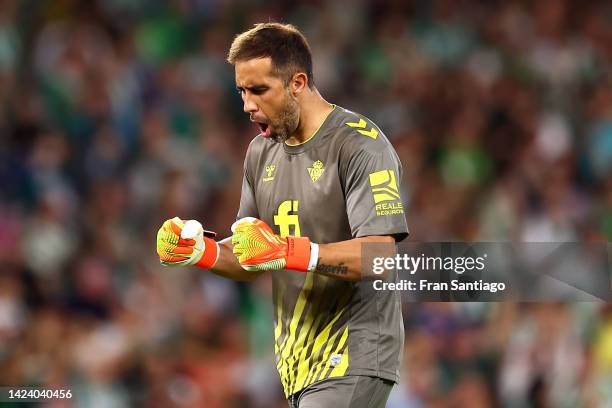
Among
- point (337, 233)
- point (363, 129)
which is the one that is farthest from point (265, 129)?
point (337, 233)

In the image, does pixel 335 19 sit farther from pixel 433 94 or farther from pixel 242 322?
pixel 242 322

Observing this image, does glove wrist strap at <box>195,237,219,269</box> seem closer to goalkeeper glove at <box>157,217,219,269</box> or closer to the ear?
goalkeeper glove at <box>157,217,219,269</box>

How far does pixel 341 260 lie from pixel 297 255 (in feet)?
0.56

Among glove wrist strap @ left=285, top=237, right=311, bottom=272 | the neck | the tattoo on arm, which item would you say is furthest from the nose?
the tattoo on arm

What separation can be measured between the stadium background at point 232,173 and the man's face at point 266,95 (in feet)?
11.5

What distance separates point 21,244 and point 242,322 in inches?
79.8

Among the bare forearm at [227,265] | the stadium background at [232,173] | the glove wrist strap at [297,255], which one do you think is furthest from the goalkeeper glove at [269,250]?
the stadium background at [232,173]

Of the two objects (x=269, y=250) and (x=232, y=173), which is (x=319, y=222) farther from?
(x=232, y=173)

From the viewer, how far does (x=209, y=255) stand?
442cm

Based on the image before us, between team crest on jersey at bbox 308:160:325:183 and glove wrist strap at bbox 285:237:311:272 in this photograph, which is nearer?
glove wrist strap at bbox 285:237:311:272

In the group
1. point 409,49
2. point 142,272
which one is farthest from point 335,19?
point 142,272

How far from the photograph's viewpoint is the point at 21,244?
8453 millimetres

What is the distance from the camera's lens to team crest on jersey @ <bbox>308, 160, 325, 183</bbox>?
4180 millimetres

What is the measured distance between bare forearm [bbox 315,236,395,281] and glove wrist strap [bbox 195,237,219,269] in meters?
0.71
